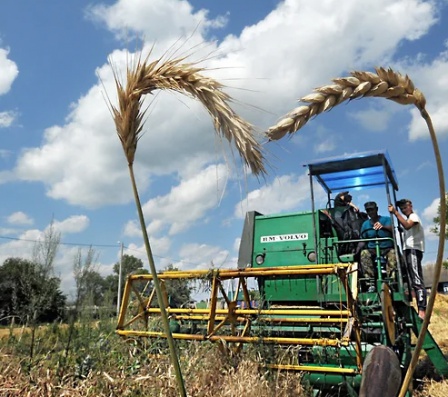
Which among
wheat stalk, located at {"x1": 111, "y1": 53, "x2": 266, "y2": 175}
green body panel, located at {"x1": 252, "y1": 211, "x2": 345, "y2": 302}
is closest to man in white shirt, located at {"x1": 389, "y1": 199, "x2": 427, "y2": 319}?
green body panel, located at {"x1": 252, "y1": 211, "x2": 345, "y2": 302}

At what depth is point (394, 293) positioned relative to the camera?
621 cm

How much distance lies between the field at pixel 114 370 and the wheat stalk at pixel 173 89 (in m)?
1.86

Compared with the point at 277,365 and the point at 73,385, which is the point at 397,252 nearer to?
the point at 277,365

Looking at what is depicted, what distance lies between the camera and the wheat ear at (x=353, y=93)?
1.45 meters

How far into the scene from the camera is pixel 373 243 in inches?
275

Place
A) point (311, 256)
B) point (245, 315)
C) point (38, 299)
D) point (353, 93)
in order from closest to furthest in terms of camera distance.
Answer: point (353, 93) → point (38, 299) → point (245, 315) → point (311, 256)

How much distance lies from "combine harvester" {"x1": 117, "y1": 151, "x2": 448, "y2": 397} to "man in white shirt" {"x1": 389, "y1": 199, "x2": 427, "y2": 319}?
14 cm

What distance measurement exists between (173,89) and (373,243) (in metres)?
5.74

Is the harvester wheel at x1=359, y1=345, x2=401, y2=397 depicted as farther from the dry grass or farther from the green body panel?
the green body panel

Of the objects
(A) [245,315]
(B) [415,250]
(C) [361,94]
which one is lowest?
(A) [245,315]

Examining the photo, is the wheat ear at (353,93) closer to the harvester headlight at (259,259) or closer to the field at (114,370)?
the field at (114,370)

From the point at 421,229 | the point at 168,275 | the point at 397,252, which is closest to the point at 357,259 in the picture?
the point at 397,252

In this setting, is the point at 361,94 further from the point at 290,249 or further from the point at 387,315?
the point at 290,249

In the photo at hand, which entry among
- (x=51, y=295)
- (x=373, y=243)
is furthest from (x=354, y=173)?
(x=51, y=295)
